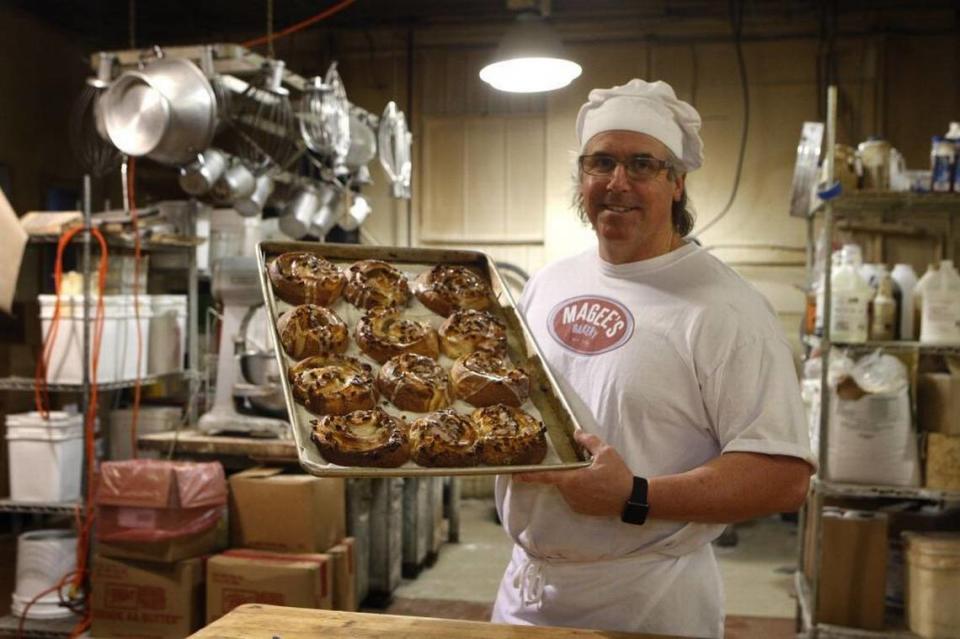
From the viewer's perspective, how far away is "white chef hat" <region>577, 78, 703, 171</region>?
175 centimetres

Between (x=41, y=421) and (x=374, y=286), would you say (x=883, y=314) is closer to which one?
(x=374, y=286)

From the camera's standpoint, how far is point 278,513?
374 cm

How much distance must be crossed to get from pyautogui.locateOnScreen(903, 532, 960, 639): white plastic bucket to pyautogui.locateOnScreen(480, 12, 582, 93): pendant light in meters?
2.26

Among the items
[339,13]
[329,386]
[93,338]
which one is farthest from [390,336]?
[339,13]

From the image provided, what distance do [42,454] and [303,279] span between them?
8.96 feet

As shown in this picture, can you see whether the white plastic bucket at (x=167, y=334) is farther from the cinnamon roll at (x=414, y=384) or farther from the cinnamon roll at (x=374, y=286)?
the cinnamon roll at (x=414, y=384)

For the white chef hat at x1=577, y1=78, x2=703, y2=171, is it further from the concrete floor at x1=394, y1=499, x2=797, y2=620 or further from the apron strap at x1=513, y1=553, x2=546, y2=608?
the concrete floor at x1=394, y1=499, x2=797, y2=620

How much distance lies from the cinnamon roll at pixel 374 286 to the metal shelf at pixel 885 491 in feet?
7.87

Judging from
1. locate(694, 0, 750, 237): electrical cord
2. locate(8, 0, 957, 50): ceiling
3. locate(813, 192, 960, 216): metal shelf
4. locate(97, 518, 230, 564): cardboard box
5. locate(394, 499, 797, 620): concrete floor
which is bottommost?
locate(394, 499, 797, 620): concrete floor

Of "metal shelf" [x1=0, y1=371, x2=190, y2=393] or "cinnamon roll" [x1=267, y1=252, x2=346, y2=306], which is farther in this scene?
"metal shelf" [x1=0, y1=371, x2=190, y2=393]

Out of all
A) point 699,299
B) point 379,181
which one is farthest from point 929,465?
point 379,181

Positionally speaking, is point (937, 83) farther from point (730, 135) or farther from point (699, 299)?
point (699, 299)

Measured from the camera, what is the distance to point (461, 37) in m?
6.90

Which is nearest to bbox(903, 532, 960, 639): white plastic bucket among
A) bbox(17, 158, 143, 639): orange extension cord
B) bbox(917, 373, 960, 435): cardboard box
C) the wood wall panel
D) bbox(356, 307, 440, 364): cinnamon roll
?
bbox(917, 373, 960, 435): cardboard box
